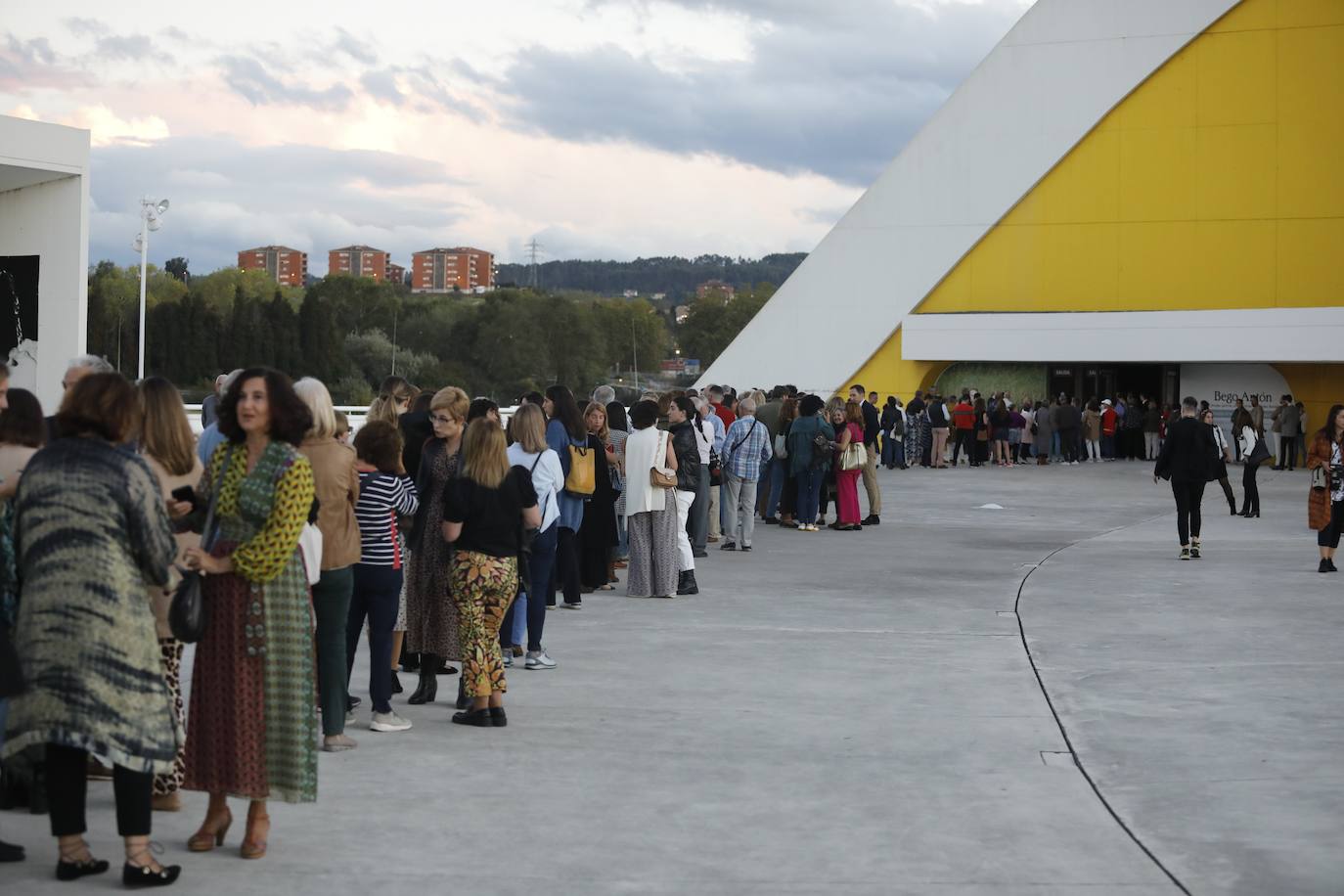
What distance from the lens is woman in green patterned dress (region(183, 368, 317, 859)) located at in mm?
5656

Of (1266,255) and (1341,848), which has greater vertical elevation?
(1266,255)

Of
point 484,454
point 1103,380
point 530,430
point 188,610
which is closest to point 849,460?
point 530,430

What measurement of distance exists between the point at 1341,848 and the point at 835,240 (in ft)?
120

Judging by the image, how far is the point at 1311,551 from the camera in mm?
17781

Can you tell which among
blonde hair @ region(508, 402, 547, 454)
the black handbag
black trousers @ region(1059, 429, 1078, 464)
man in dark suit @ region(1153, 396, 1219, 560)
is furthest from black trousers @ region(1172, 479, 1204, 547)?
black trousers @ region(1059, 429, 1078, 464)

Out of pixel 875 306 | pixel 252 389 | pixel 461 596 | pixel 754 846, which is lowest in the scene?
pixel 754 846

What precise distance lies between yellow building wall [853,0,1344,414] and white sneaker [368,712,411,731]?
3476cm

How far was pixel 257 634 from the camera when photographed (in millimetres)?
5688

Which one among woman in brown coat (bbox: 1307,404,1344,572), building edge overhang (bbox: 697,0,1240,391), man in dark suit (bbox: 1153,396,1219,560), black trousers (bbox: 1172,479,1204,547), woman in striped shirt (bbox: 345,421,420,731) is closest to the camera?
woman in striped shirt (bbox: 345,421,420,731)

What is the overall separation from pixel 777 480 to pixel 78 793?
15.9 metres

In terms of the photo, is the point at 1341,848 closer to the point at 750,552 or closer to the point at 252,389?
the point at 252,389

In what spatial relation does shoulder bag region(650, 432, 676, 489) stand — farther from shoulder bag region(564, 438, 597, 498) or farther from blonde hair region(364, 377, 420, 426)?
blonde hair region(364, 377, 420, 426)

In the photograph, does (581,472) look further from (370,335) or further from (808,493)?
(370,335)

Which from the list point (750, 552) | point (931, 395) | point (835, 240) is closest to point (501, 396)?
point (835, 240)
